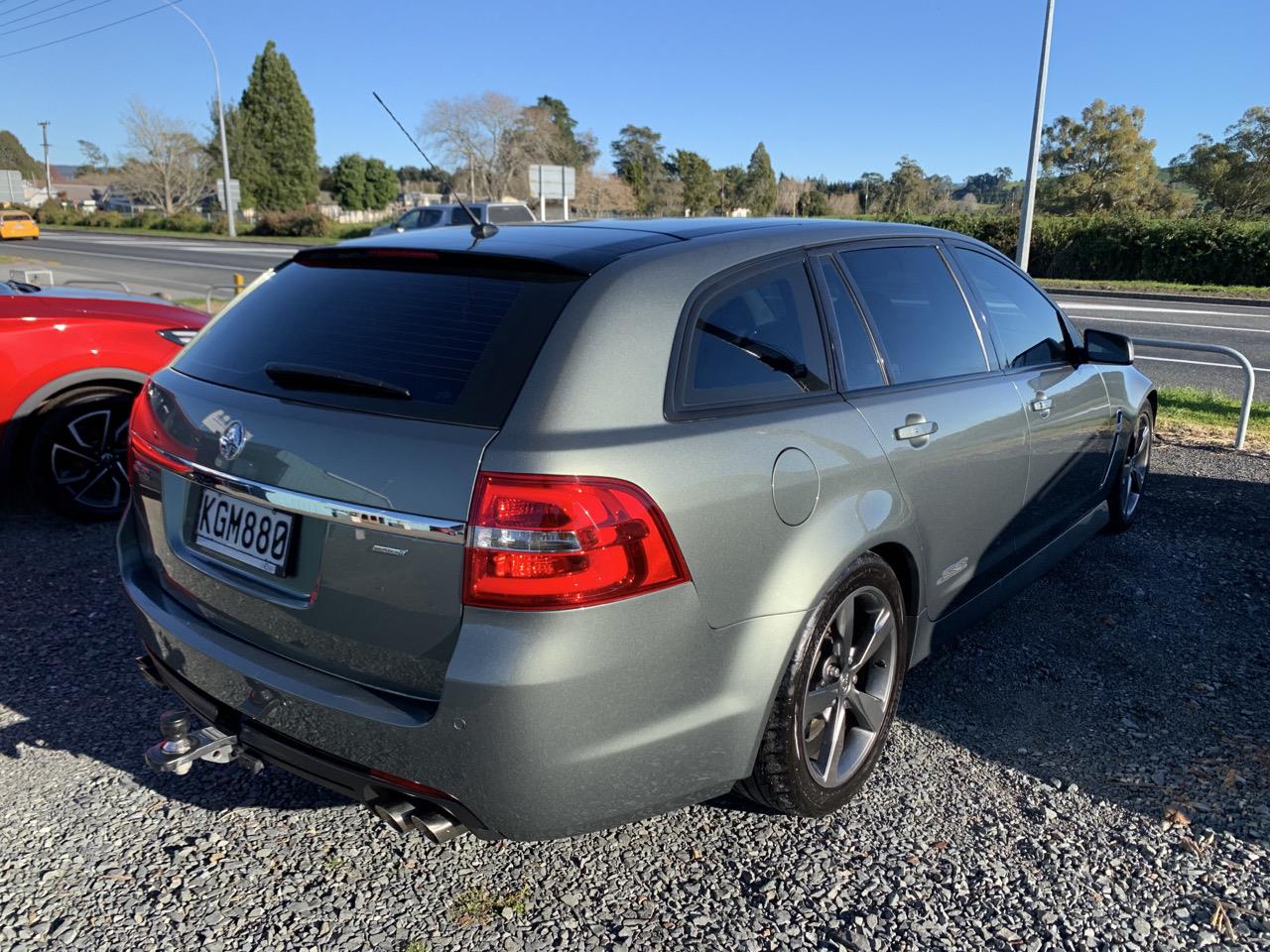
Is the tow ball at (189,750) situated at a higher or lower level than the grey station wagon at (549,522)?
lower

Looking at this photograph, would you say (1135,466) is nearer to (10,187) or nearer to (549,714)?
(549,714)

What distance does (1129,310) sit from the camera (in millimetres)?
18672

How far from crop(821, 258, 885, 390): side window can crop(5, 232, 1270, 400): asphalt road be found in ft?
28.4

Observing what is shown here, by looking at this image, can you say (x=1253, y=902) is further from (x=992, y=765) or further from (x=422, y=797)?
(x=422, y=797)

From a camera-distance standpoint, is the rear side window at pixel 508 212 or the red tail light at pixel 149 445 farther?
the rear side window at pixel 508 212

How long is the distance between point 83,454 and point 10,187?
38.1 metres

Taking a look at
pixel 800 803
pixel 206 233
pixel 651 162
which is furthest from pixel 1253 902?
pixel 651 162

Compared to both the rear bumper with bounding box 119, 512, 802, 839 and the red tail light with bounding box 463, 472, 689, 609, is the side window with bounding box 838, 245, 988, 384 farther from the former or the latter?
the red tail light with bounding box 463, 472, 689, 609

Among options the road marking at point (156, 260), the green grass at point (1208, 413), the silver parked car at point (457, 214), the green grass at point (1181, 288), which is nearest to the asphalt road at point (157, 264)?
the road marking at point (156, 260)

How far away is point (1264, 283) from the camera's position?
2512 centimetres

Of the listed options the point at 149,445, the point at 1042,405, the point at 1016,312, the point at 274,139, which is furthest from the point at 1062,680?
the point at 274,139

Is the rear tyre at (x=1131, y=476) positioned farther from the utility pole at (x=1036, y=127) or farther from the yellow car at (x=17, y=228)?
the yellow car at (x=17, y=228)

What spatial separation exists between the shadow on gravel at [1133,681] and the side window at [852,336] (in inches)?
50.3

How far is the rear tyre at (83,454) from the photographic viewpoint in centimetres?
508
